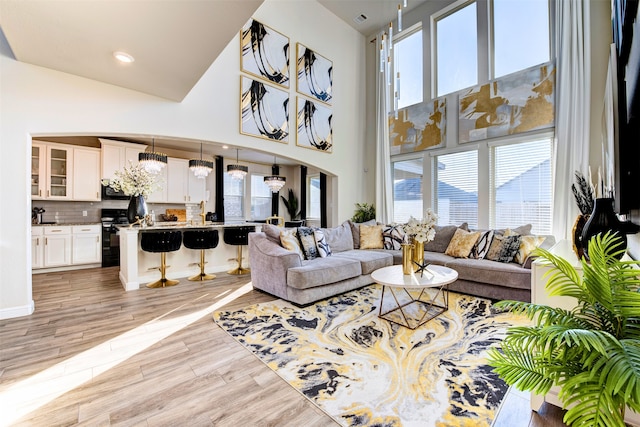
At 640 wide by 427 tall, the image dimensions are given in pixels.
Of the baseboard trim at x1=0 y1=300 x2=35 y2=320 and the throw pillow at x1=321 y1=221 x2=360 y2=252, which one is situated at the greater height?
the throw pillow at x1=321 y1=221 x2=360 y2=252

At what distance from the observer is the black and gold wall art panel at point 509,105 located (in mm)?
4273

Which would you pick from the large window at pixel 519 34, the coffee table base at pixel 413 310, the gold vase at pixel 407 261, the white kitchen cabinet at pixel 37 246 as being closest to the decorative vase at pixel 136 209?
the white kitchen cabinet at pixel 37 246

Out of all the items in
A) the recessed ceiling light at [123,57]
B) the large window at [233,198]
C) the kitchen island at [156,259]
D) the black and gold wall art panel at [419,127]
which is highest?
the black and gold wall art panel at [419,127]

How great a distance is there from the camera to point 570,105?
3.98 metres

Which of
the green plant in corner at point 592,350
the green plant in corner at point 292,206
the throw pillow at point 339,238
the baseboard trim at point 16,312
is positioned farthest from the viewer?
the green plant in corner at point 292,206

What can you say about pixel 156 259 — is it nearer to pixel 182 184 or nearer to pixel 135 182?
pixel 135 182

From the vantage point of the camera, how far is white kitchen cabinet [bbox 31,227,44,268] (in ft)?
16.3

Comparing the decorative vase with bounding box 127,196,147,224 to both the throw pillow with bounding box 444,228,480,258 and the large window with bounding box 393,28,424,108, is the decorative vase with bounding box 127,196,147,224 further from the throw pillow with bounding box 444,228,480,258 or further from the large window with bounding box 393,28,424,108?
the large window with bounding box 393,28,424,108

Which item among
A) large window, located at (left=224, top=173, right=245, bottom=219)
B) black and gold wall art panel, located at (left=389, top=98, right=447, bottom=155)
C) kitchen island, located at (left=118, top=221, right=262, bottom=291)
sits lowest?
kitchen island, located at (left=118, top=221, right=262, bottom=291)

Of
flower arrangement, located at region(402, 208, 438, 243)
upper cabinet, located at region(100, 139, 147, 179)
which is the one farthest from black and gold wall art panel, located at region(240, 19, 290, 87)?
flower arrangement, located at region(402, 208, 438, 243)

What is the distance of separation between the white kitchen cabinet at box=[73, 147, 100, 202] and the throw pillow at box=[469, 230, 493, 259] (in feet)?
24.3

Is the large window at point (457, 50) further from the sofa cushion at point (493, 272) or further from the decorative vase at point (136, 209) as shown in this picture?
the decorative vase at point (136, 209)

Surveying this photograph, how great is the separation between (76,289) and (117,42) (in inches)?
142

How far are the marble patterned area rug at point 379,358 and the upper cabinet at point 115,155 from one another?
4900 mm
